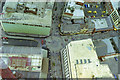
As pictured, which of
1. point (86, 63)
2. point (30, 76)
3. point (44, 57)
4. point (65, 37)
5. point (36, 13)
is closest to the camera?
point (30, 76)

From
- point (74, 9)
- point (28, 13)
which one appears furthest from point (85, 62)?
point (28, 13)

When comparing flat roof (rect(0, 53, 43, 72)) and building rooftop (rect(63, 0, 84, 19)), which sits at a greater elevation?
building rooftop (rect(63, 0, 84, 19))

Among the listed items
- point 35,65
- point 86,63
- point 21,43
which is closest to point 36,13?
point 21,43

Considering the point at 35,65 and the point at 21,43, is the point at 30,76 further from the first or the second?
the point at 21,43

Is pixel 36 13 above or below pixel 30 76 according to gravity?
above

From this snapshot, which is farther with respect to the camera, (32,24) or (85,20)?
(85,20)

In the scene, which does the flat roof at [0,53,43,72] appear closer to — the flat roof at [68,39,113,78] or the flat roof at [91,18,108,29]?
the flat roof at [68,39,113,78]

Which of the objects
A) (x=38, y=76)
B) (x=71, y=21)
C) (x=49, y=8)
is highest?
(x=49, y=8)

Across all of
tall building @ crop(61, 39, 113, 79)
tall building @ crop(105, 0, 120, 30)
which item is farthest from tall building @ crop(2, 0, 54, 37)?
tall building @ crop(105, 0, 120, 30)
